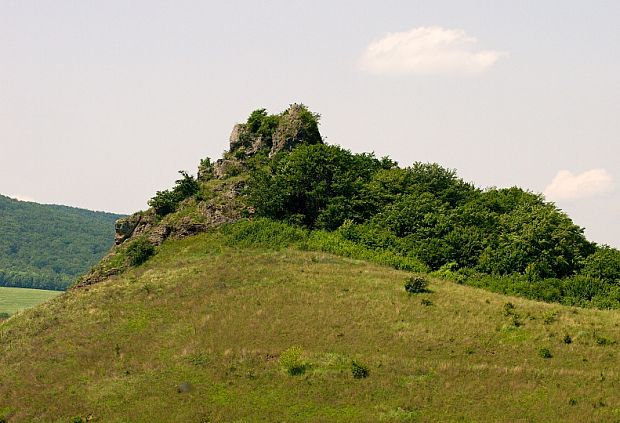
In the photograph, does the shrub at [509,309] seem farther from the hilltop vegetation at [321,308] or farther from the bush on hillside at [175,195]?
the bush on hillside at [175,195]

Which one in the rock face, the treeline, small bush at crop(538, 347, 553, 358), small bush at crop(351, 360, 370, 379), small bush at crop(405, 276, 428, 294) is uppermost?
the rock face

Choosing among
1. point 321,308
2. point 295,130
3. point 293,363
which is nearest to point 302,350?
point 293,363

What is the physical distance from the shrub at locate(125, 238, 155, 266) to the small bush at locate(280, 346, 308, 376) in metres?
37.0

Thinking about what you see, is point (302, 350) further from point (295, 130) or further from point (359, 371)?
point (295, 130)

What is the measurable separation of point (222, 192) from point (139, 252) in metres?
16.6

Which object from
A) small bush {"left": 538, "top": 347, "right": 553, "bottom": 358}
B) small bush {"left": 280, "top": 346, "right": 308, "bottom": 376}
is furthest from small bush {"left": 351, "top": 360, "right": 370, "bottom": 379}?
small bush {"left": 538, "top": 347, "right": 553, "bottom": 358}

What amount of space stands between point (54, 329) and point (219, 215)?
31.0 m

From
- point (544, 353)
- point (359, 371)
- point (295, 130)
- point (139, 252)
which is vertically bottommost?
point (359, 371)

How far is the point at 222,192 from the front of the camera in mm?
97812

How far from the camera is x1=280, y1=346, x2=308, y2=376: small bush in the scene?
52.0 m

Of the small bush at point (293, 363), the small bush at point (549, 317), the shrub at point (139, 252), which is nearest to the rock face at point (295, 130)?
the shrub at point (139, 252)

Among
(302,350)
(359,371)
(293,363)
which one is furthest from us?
(302,350)

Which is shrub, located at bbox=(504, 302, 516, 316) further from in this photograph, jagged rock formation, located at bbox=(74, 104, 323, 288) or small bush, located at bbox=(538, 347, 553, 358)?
jagged rock formation, located at bbox=(74, 104, 323, 288)

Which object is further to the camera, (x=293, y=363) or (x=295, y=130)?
(x=295, y=130)
